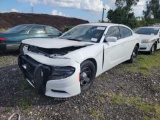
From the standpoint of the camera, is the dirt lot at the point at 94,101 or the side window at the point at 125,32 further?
the side window at the point at 125,32

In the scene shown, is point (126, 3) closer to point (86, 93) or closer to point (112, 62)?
point (112, 62)

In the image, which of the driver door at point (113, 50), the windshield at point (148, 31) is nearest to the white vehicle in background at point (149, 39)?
the windshield at point (148, 31)

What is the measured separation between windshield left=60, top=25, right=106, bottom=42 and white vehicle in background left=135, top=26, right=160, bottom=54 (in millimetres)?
4551

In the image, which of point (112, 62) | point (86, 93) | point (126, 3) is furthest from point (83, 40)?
point (126, 3)

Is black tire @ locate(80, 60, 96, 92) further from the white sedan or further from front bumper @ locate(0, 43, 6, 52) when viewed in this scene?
front bumper @ locate(0, 43, 6, 52)

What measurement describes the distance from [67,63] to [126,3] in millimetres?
20957

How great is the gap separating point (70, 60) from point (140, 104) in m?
1.70

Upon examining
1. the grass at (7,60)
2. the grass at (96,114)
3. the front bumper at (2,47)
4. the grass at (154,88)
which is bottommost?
the grass at (96,114)

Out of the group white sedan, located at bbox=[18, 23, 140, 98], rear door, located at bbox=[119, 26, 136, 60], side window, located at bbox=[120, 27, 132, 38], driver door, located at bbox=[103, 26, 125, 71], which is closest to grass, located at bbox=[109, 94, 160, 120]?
white sedan, located at bbox=[18, 23, 140, 98]

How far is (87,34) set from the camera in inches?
229

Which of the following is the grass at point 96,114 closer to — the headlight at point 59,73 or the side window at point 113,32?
the headlight at point 59,73

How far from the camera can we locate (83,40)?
5574mm

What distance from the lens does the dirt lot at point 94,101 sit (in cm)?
396

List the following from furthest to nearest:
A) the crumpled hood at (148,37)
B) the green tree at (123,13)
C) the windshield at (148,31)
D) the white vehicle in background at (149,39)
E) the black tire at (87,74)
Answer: the green tree at (123,13)
the windshield at (148,31)
the crumpled hood at (148,37)
the white vehicle in background at (149,39)
the black tire at (87,74)
